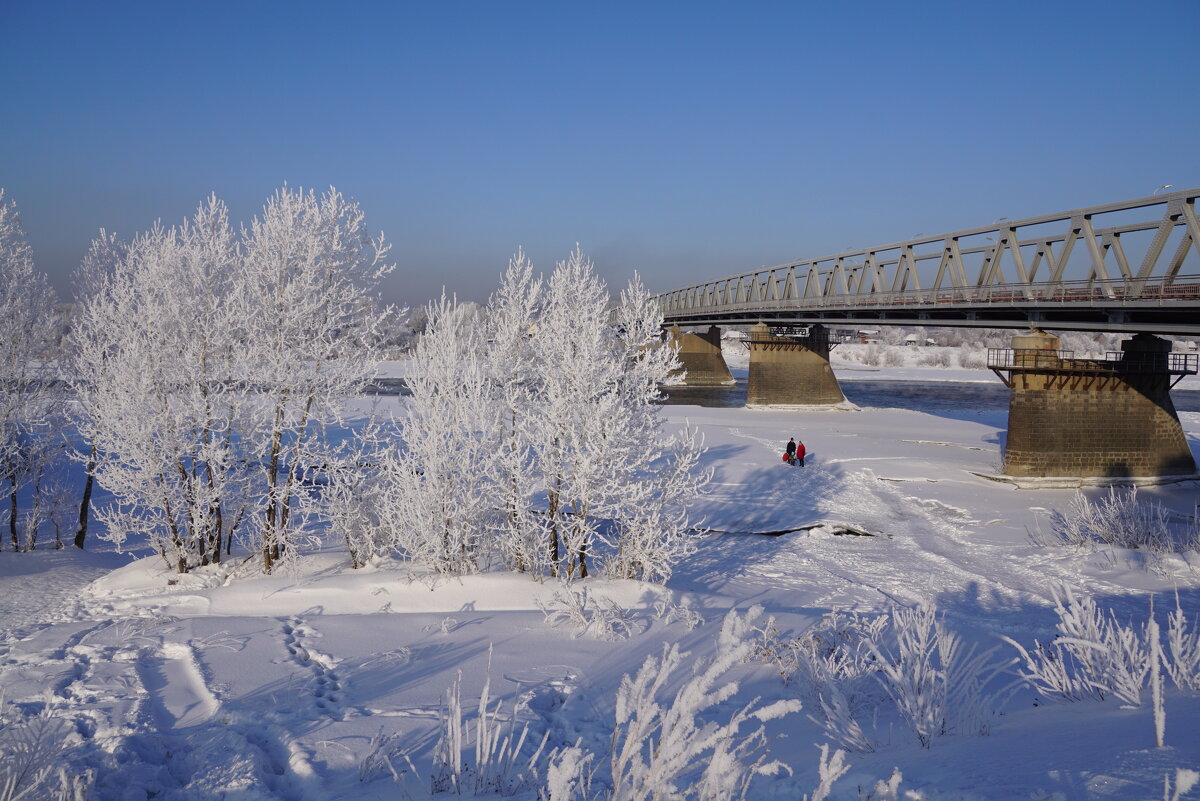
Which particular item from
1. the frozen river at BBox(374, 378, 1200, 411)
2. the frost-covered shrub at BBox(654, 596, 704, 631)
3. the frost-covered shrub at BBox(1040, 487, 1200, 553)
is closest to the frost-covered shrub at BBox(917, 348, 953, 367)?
the frozen river at BBox(374, 378, 1200, 411)

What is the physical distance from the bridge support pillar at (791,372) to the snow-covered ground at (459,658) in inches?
1178

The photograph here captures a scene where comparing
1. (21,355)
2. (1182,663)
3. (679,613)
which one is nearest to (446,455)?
(679,613)

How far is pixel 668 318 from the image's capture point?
69.9 meters

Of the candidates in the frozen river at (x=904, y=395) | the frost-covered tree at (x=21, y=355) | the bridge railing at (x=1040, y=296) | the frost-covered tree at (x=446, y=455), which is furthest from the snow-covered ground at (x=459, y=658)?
the frozen river at (x=904, y=395)

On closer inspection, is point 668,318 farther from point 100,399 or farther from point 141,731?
point 141,731

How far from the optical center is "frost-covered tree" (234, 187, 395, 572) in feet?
39.7

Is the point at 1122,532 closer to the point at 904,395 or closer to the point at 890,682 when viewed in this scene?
the point at 890,682

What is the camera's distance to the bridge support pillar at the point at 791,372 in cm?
4662

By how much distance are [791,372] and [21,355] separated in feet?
133

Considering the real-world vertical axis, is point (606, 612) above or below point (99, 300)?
below

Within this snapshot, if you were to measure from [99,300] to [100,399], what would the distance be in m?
3.98

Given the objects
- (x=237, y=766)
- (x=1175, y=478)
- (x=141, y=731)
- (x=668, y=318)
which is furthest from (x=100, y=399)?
(x=668, y=318)

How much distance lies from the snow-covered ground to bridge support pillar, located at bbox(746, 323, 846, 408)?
29.9 metres

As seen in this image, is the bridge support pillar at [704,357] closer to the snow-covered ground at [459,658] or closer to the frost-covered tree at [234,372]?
the snow-covered ground at [459,658]
